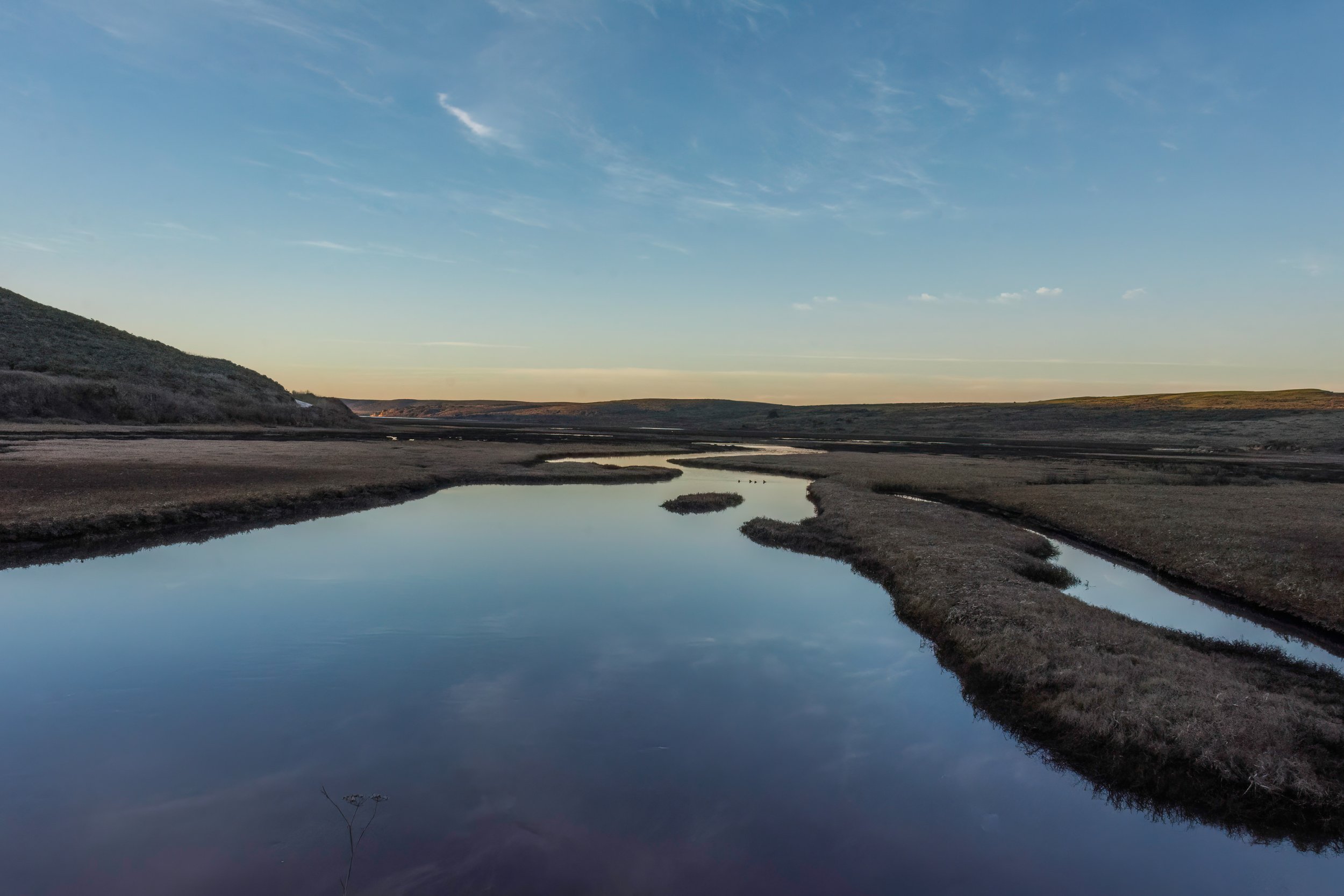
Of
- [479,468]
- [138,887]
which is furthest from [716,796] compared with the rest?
[479,468]

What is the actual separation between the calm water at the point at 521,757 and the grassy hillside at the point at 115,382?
8133cm

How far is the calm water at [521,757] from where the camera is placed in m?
8.30

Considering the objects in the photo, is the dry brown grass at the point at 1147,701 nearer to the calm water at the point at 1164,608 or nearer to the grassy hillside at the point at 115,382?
the calm water at the point at 1164,608

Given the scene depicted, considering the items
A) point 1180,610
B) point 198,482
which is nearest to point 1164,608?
point 1180,610

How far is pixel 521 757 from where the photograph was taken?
10.8 m

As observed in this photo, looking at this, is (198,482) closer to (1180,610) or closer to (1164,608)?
(1164,608)

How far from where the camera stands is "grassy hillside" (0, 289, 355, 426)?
78.9 metres

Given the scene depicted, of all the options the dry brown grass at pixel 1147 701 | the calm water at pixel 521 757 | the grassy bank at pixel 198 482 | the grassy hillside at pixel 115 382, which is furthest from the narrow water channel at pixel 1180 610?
the grassy hillside at pixel 115 382

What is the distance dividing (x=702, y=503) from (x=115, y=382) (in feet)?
304

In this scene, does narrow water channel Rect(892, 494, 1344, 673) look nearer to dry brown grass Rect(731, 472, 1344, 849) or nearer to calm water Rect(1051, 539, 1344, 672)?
calm water Rect(1051, 539, 1344, 672)

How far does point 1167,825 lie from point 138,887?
13.8 meters

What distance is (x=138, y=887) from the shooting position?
758 cm

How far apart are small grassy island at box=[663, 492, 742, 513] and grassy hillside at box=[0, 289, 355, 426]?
8095 cm

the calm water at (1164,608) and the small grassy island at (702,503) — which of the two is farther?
the small grassy island at (702,503)
